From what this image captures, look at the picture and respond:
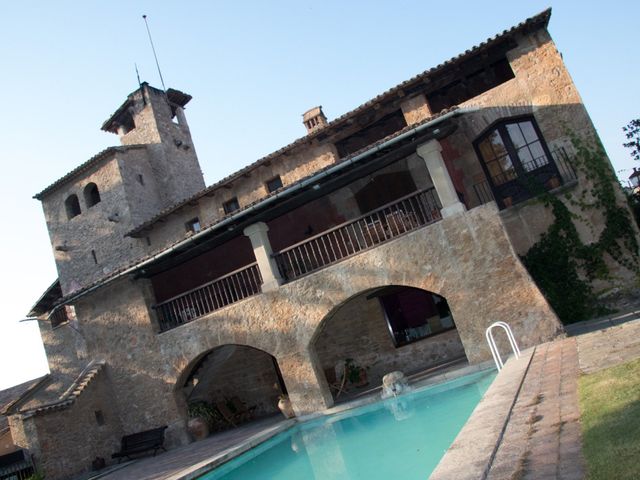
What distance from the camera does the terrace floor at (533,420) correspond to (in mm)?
3314

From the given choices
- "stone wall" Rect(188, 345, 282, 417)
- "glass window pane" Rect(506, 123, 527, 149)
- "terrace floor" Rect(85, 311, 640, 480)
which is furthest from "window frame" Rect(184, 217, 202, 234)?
"glass window pane" Rect(506, 123, 527, 149)

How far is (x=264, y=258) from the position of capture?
12234 mm

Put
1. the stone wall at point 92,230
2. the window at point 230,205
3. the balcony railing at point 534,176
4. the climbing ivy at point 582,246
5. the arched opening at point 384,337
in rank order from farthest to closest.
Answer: the stone wall at point 92,230 < the window at point 230,205 < the arched opening at point 384,337 < the balcony railing at point 534,176 < the climbing ivy at point 582,246

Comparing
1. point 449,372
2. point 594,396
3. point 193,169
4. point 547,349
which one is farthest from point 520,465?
point 193,169

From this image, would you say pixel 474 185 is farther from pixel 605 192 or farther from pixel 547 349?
pixel 547 349

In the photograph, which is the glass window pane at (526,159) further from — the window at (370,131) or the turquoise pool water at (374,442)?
the turquoise pool water at (374,442)

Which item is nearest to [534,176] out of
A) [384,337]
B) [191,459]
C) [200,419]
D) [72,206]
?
[384,337]

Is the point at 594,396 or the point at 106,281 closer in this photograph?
the point at 594,396

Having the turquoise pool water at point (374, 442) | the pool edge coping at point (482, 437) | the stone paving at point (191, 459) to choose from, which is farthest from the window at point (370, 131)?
the pool edge coping at point (482, 437)

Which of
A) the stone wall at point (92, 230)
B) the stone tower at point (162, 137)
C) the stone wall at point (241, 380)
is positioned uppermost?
the stone tower at point (162, 137)

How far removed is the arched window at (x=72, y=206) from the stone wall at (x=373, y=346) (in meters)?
14.5

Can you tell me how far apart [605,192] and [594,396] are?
9539 mm

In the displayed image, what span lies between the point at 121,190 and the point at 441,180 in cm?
1528

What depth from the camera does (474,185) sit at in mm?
13750
